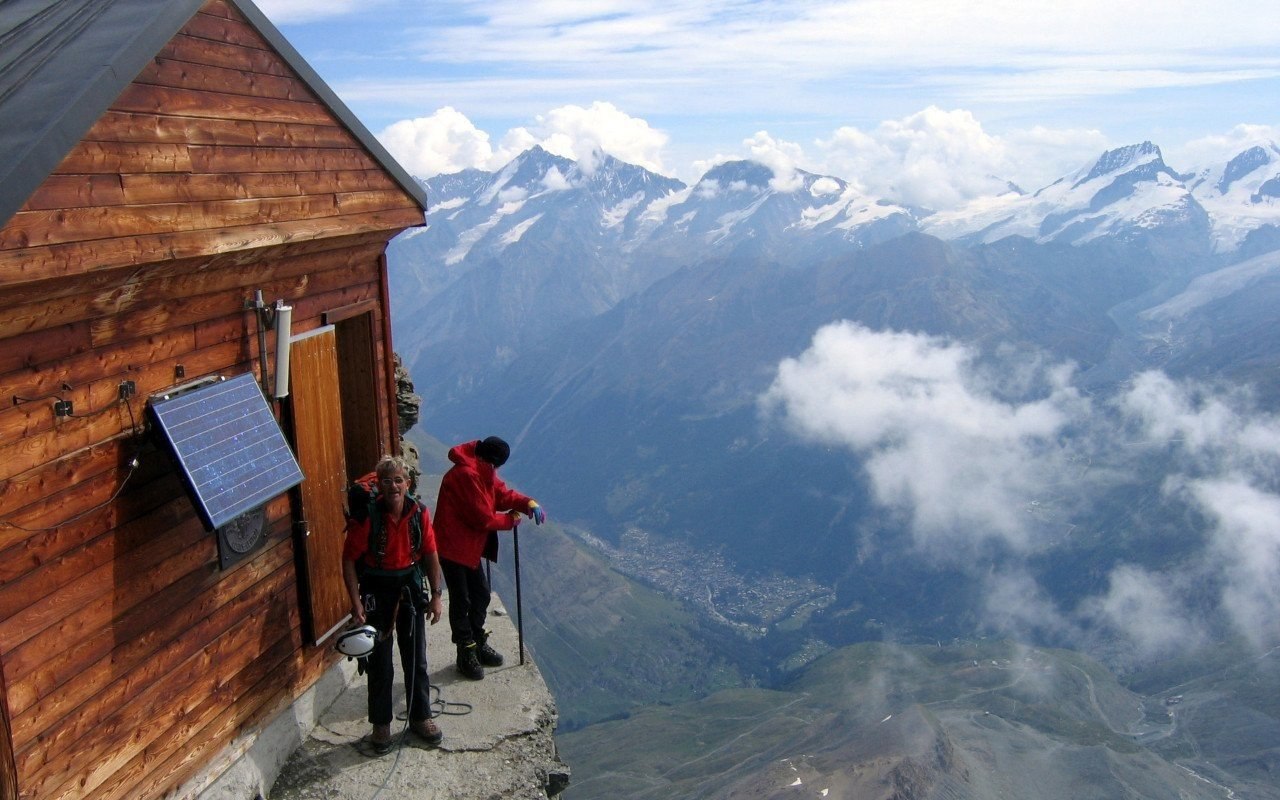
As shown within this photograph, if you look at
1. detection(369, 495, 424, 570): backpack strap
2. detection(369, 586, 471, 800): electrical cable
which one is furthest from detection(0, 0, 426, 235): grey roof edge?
detection(369, 586, 471, 800): electrical cable

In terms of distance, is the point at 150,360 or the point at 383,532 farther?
the point at 383,532

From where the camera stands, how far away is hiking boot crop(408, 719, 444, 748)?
9.84 meters

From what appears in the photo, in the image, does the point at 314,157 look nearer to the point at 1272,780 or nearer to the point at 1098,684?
the point at 1272,780

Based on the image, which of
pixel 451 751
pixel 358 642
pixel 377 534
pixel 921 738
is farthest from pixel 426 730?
pixel 921 738

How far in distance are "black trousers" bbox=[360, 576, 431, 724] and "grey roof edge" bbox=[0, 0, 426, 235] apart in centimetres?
449

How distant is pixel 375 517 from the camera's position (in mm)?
8891

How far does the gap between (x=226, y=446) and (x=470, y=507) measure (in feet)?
9.60

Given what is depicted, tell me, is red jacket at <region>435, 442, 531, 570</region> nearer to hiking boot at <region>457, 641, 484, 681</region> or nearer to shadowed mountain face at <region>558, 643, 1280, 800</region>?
hiking boot at <region>457, 641, 484, 681</region>

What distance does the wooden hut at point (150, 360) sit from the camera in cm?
653

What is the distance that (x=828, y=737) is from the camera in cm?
12700

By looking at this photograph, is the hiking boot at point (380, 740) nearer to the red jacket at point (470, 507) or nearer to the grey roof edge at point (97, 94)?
the red jacket at point (470, 507)

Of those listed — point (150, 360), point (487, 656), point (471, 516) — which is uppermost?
point (150, 360)

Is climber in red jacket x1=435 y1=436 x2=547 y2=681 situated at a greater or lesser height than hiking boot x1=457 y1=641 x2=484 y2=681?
greater

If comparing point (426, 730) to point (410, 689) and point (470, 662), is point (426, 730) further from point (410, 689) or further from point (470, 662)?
point (470, 662)
